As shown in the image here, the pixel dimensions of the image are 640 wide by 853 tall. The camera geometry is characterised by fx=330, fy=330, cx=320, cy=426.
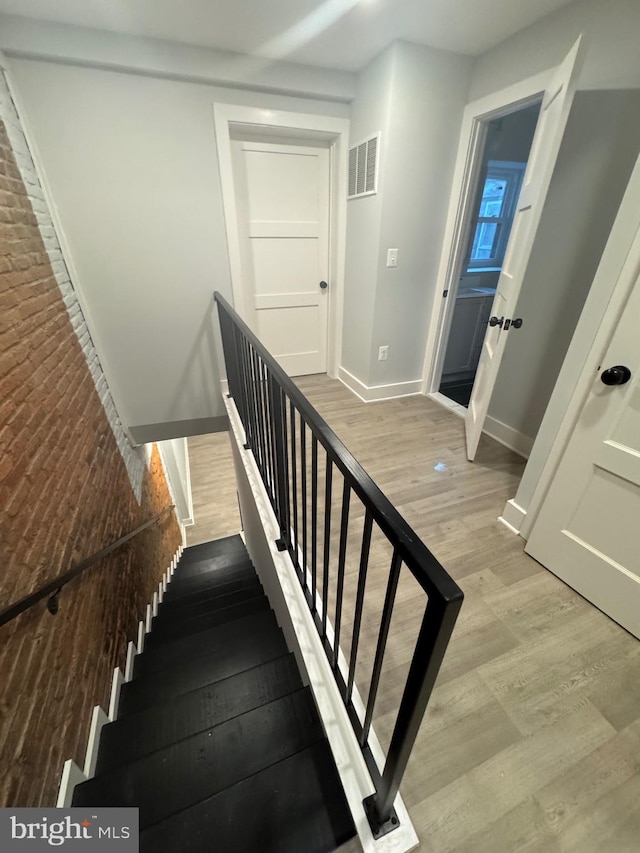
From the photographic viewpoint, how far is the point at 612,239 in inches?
44.7

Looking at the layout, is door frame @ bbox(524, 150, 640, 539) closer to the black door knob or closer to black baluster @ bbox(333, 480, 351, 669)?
the black door knob

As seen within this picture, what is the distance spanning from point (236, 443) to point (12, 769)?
176 cm

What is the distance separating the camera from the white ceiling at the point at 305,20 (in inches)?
63.0

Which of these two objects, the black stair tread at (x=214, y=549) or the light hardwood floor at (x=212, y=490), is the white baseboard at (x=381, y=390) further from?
the light hardwood floor at (x=212, y=490)

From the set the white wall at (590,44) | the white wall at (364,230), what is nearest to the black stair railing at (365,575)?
the white wall at (364,230)

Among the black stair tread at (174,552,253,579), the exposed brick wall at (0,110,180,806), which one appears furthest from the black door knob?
the black stair tread at (174,552,253,579)

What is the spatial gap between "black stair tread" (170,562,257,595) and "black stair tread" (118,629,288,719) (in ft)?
3.16

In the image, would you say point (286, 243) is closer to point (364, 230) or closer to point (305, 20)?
point (364, 230)

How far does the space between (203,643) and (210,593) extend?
0.77m

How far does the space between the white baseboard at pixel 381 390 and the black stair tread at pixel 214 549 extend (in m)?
1.93

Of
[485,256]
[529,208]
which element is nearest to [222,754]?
[529,208]

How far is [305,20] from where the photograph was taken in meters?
1.72

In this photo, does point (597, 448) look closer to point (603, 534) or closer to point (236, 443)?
point (603, 534)

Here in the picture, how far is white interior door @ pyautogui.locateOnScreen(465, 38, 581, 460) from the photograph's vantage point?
1.38 meters
